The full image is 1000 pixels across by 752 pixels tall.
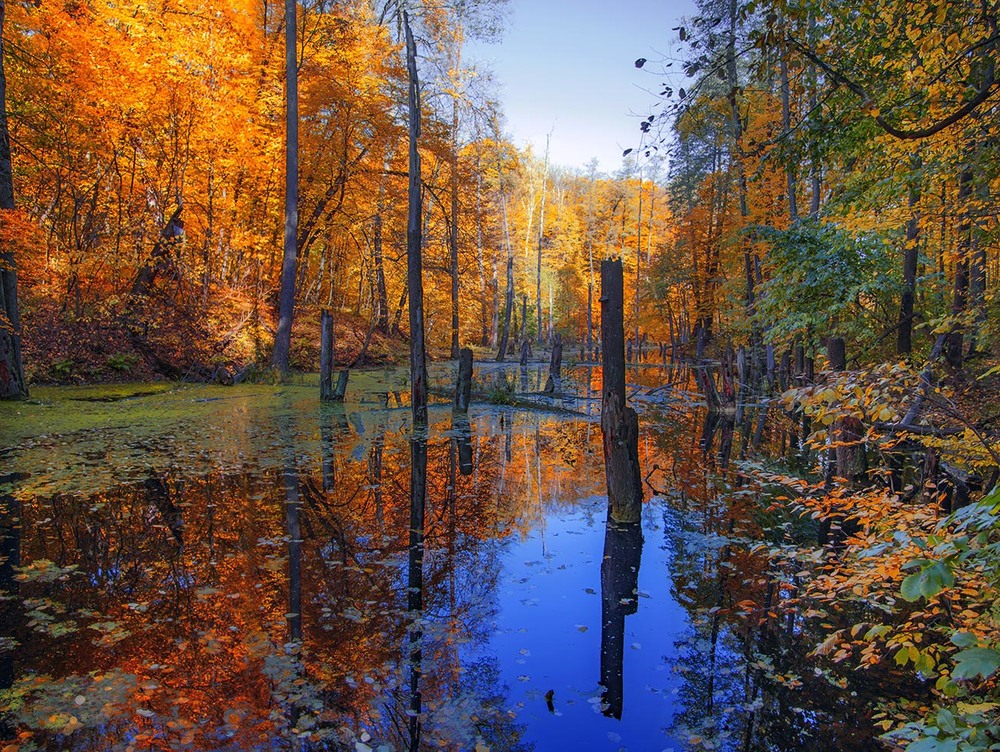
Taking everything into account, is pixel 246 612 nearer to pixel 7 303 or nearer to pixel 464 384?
pixel 464 384

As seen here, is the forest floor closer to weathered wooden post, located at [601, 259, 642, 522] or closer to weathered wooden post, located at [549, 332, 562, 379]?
weathered wooden post, located at [549, 332, 562, 379]

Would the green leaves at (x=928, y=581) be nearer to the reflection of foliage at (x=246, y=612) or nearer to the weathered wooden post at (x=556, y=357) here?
the reflection of foliage at (x=246, y=612)

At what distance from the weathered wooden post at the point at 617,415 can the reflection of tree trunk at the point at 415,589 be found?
2.33 m

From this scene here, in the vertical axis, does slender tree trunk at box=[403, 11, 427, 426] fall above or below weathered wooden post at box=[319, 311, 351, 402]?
above

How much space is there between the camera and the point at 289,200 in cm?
1603

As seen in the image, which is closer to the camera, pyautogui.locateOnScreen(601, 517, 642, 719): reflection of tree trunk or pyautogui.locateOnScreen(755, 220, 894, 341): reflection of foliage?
pyautogui.locateOnScreen(601, 517, 642, 719): reflection of tree trunk

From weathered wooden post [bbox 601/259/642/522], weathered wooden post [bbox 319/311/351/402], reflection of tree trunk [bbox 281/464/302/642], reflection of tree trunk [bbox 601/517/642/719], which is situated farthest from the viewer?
weathered wooden post [bbox 319/311/351/402]

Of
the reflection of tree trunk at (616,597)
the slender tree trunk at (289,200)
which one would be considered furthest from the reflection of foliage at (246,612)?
the slender tree trunk at (289,200)

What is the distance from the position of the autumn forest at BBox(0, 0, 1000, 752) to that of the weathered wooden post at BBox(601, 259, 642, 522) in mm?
44

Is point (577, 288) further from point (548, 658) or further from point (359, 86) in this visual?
point (548, 658)

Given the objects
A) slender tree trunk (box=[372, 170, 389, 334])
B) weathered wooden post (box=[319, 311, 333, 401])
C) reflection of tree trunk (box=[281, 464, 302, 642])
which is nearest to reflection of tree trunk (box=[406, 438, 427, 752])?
reflection of tree trunk (box=[281, 464, 302, 642])

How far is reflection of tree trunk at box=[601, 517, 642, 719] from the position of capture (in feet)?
12.2

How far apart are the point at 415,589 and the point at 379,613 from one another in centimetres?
49

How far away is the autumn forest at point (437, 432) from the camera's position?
10.8ft
